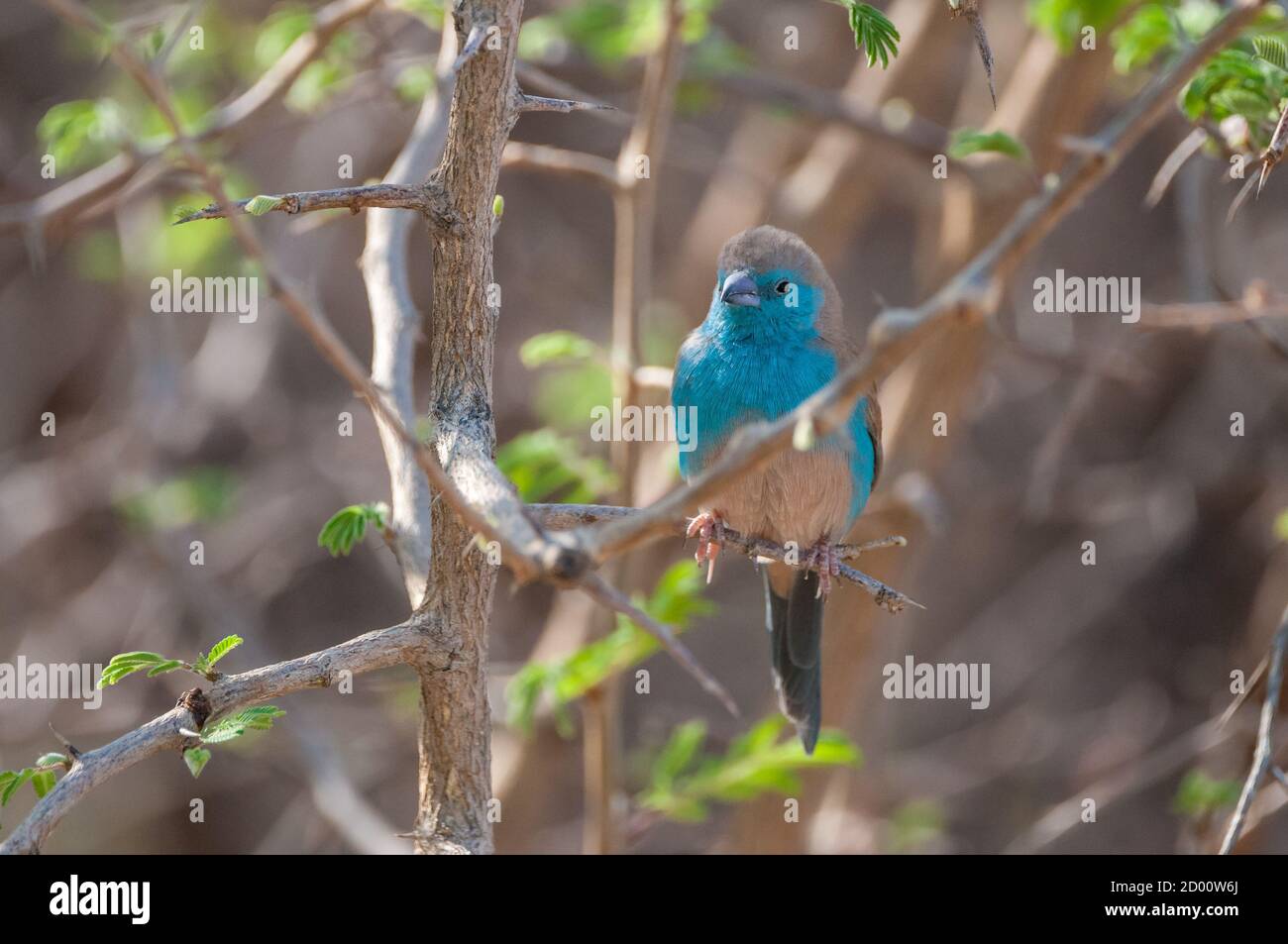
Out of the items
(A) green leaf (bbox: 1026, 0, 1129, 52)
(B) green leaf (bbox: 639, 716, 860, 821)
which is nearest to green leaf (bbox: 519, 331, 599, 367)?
(B) green leaf (bbox: 639, 716, 860, 821)

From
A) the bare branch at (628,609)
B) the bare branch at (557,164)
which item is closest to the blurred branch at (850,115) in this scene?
the bare branch at (557,164)

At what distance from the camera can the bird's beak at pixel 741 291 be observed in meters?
3.95

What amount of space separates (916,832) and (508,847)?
2.00 metres

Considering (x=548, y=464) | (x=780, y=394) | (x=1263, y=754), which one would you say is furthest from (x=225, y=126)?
(x=1263, y=754)

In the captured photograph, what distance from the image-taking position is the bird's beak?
3.95m

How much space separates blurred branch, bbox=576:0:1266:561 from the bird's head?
7.70ft

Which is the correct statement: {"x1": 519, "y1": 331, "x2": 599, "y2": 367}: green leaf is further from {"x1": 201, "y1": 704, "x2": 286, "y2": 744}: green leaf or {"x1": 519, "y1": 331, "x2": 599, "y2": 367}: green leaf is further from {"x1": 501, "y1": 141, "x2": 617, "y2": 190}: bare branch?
{"x1": 201, "y1": 704, "x2": 286, "y2": 744}: green leaf

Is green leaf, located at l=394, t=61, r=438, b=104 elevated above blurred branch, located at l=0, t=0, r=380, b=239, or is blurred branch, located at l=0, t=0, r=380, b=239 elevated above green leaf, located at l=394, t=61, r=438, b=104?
green leaf, located at l=394, t=61, r=438, b=104

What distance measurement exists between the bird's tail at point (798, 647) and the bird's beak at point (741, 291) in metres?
0.95

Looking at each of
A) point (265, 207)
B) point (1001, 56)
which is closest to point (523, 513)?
point (265, 207)

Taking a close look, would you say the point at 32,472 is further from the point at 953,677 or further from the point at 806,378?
the point at 953,677

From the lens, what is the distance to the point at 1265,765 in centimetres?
304

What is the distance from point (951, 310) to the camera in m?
1.56

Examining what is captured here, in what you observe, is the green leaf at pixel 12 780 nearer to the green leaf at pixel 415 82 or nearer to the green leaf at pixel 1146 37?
the green leaf at pixel 415 82
